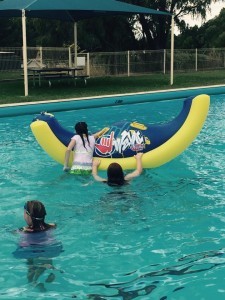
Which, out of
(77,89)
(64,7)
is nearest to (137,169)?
(64,7)

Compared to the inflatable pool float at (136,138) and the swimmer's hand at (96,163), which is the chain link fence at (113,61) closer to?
the inflatable pool float at (136,138)

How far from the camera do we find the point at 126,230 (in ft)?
17.0

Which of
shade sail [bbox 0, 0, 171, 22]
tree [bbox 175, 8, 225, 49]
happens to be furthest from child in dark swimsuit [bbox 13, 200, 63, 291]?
tree [bbox 175, 8, 225, 49]

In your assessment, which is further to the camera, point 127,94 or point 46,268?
point 127,94

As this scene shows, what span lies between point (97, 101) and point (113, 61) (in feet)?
32.8

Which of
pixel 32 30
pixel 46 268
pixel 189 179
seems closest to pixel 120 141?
pixel 189 179

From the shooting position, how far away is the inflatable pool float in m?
6.91

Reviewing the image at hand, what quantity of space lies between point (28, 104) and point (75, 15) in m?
7.90

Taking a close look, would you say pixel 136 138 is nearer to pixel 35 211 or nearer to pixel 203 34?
pixel 35 211

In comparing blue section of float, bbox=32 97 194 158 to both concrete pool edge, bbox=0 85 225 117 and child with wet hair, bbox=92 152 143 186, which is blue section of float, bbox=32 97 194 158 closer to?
child with wet hair, bbox=92 152 143 186

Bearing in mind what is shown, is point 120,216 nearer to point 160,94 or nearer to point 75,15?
point 160,94

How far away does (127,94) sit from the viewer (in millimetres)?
15500

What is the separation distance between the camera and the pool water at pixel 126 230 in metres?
4.08

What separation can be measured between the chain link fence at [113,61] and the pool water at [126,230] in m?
13.8
